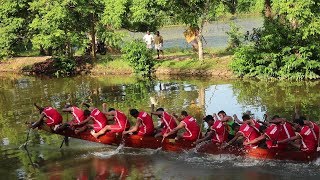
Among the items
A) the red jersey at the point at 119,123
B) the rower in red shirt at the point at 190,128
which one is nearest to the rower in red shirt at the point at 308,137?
the rower in red shirt at the point at 190,128

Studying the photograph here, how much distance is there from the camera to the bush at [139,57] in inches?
1214

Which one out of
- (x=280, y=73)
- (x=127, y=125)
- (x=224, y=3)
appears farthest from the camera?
(x=224, y=3)

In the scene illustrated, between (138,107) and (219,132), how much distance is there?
8.14 m

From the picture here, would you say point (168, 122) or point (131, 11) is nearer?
point (168, 122)

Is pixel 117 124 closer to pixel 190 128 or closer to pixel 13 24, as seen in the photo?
pixel 190 128

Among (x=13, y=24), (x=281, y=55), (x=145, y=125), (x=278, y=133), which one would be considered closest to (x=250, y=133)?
(x=278, y=133)

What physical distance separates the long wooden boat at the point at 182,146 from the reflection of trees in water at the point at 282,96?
526 cm

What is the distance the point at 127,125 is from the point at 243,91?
393 inches

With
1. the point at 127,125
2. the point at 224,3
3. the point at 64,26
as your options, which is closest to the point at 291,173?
the point at 127,125

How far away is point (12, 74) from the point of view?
1467 inches

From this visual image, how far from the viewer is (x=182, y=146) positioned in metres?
15.1

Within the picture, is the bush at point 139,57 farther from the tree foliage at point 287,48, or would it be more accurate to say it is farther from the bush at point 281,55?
the bush at point 281,55

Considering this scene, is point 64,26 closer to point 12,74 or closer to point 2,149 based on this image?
point 12,74

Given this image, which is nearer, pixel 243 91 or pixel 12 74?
pixel 243 91
